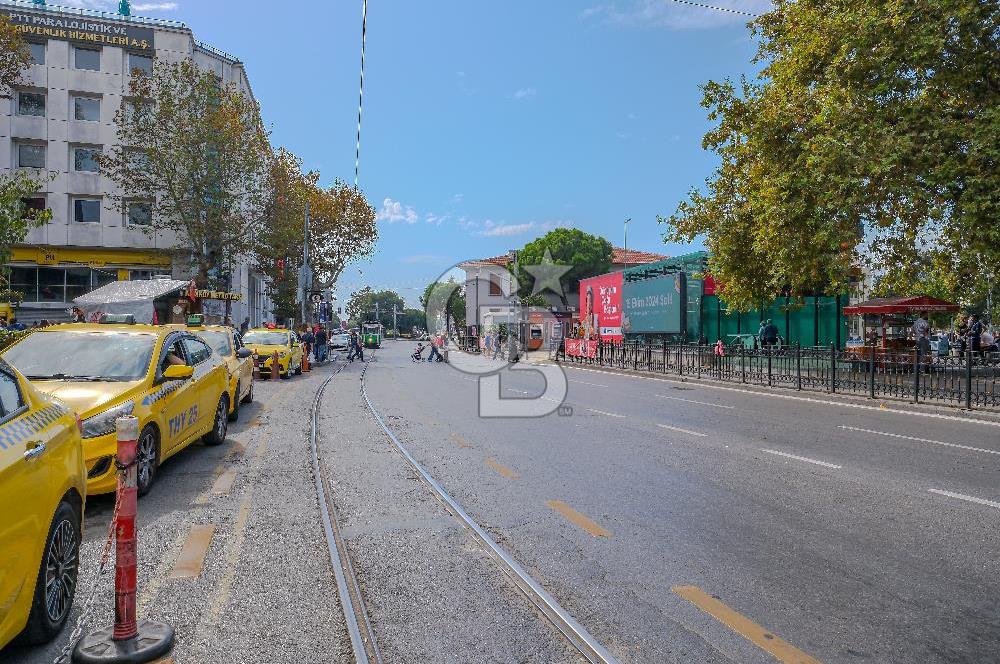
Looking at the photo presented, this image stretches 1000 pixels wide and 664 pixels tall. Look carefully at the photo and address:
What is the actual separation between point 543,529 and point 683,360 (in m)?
21.0

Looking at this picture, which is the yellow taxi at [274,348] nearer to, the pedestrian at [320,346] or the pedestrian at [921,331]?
the pedestrian at [320,346]

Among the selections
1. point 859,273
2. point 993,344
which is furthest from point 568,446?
point 993,344

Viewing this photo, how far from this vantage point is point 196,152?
111 ft

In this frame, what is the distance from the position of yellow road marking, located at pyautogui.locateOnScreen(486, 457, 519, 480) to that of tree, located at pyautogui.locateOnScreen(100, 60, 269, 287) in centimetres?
2930

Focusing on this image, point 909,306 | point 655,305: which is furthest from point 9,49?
point 909,306

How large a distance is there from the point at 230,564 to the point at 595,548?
2.44 m

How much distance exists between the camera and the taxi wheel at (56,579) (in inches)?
140

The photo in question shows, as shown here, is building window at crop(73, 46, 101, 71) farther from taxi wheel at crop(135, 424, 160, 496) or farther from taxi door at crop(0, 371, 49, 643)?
taxi door at crop(0, 371, 49, 643)

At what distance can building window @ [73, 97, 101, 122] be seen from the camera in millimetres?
39750

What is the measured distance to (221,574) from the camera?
4676 millimetres

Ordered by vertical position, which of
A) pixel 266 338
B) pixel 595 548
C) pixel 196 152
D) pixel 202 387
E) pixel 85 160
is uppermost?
pixel 85 160

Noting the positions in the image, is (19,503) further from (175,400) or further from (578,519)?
(175,400)

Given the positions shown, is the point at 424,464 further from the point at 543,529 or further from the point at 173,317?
the point at 173,317

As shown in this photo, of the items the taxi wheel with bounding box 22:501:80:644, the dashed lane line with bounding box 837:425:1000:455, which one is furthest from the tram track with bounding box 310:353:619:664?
the dashed lane line with bounding box 837:425:1000:455
